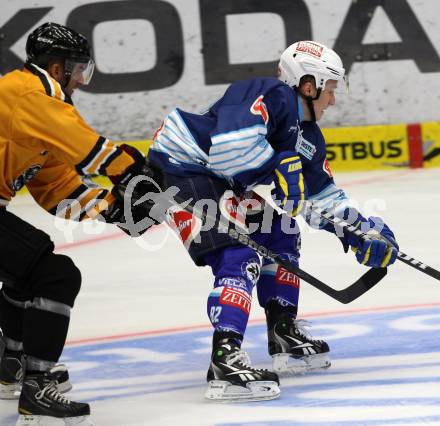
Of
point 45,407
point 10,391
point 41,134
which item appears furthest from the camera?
point 10,391

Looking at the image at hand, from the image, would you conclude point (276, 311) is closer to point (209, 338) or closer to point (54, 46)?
point (209, 338)

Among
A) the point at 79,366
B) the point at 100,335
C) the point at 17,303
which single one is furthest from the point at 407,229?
the point at 17,303

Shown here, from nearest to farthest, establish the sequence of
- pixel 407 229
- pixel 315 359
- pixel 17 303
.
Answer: pixel 17 303, pixel 315 359, pixel 407 229

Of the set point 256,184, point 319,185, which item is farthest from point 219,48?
point 256,184

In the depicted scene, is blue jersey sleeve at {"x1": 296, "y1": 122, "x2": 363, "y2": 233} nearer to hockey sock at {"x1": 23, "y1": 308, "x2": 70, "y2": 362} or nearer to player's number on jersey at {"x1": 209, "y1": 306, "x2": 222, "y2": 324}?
player's number on jersey at {"x1": 209, "y1": 306, "x2": 222, "y2": 324}

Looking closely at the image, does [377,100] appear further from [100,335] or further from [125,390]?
[125,390]

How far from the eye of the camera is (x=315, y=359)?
3.58m

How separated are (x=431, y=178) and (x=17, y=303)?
4758mm

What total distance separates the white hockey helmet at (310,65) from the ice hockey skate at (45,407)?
1215 mm

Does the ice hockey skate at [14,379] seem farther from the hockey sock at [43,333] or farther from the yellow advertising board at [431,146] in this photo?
the yellow advertising board at [431,146]

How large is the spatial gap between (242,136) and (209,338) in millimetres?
1022

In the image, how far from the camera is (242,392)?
3.19m

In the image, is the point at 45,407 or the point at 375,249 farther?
the point at 375,249

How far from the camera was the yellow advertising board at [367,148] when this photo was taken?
27.2ft
